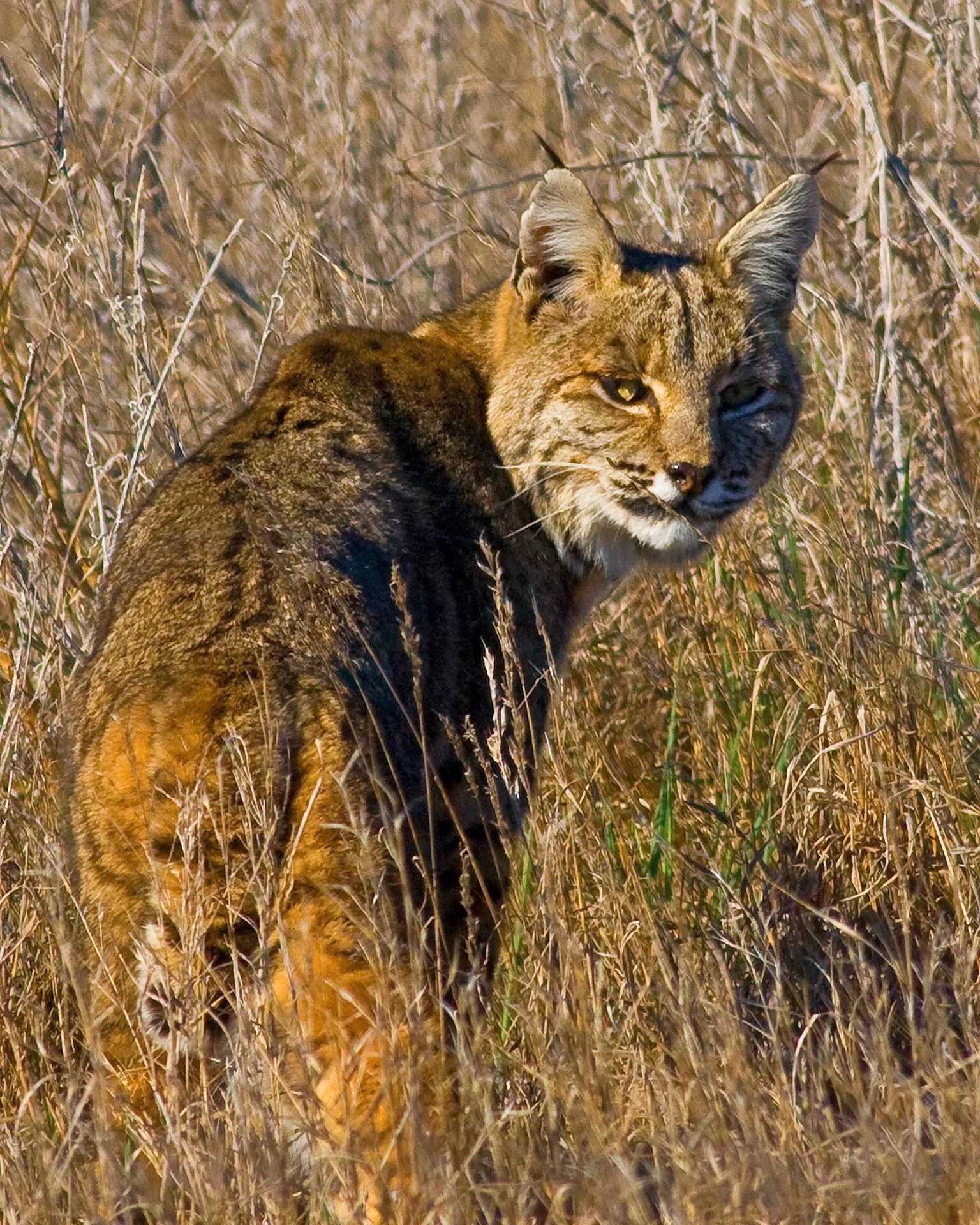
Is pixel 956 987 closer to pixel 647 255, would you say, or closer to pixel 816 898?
pixel 816 898

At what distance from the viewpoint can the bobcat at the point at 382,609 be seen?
126 inches

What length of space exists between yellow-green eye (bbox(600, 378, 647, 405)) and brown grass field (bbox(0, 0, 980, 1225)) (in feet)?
2.47

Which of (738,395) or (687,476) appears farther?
(738,395)

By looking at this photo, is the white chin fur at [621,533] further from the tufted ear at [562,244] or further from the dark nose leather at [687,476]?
the tufted ear at [562,244]

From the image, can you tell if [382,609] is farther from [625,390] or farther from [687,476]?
[625,390]

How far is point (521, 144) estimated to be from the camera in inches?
354

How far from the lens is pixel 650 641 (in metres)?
5.53

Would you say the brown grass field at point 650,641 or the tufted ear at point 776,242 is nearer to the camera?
the brown grass field at point 650,641

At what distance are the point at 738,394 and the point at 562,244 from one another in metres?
0.60

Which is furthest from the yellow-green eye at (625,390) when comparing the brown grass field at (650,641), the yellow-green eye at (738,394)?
the brown grass field at (650,641)

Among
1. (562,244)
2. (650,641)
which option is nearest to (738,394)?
(562,244)

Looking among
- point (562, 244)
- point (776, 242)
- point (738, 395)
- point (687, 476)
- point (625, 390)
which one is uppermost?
point (562, 244)

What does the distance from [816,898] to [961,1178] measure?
1.73 m

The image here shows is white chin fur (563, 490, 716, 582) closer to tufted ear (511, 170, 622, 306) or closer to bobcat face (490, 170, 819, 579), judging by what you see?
bobcat face (490, 170, 819, 579)
